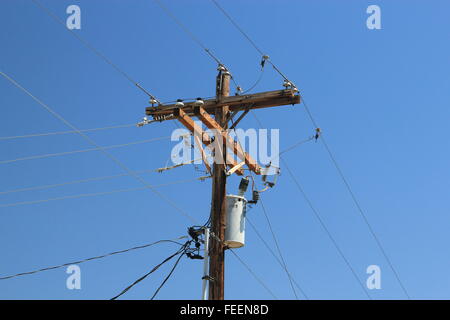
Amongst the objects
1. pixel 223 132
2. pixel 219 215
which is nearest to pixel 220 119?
pixel 223 132

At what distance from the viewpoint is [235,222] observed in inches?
669

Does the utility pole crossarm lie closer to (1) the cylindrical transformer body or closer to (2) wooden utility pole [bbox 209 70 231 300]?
(2) wooden utility pole [bbox 209 70 231 300]

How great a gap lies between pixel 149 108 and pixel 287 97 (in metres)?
2.89

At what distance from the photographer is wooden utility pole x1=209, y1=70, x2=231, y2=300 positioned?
52.8 ft

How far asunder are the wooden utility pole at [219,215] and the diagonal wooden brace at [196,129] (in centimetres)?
30

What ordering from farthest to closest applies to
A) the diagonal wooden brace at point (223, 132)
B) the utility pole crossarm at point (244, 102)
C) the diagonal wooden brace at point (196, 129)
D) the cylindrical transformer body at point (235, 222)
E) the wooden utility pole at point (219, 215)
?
the utility pole crossarm at point (244, 102)
the diagonal wooden brace at point (223, 132)
the diagonal wooden brace at point (196, 129)
the cylindrical transformer body at point (235, 222)
the wooden utility pole at point (219, 215)

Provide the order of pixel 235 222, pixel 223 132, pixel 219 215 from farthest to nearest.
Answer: pixel 223 132, pixel 235 222, pixel 219 215

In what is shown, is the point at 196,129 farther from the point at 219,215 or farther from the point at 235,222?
the point at 235,222

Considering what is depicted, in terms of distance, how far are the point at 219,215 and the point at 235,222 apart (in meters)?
0.40

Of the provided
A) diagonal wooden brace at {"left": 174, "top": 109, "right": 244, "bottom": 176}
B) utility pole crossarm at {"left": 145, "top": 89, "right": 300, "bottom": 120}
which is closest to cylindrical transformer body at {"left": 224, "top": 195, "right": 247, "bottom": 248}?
diagonal wooden brace at {"left": 174, "top": 109, "right": 244, "bottom": 176}

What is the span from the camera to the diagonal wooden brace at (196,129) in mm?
16984

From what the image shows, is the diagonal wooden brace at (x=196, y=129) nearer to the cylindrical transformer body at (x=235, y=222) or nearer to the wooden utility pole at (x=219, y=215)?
the wooden utility pole at (x=219, y=215)

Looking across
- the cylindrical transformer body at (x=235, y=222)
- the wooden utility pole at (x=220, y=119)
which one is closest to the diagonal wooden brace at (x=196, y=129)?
the wooden utility pole at (x=220, y=119)
